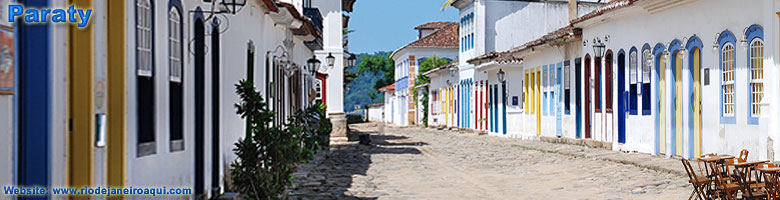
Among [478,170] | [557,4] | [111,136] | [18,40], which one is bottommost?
[478,170]

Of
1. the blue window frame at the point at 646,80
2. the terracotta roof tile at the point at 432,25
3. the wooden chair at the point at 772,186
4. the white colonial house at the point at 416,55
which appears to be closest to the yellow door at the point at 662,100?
the blue window frame at the point at 646,80

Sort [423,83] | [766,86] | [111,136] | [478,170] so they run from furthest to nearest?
[423,83] → [478,170] → [766,86] → [111,136]

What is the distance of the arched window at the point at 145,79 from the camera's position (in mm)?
7219

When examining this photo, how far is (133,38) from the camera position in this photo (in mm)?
6973

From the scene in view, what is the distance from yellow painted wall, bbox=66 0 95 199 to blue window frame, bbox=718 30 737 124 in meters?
12.0

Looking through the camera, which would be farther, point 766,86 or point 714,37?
point 714,37

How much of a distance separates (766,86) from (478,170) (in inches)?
Answer: 234

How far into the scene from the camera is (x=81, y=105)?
19.4 feet

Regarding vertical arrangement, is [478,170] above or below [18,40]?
below

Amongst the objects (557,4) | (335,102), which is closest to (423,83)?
(557,4)

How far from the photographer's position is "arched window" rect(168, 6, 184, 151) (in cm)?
829

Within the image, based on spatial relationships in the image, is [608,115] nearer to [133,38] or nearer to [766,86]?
[766,86]

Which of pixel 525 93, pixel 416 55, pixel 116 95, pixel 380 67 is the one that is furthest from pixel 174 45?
pixel 380 67

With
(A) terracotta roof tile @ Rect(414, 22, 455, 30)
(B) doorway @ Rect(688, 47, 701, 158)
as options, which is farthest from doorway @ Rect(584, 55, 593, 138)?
(A) terracotta roof tile @ Rect(414, 22, 455, 30)
